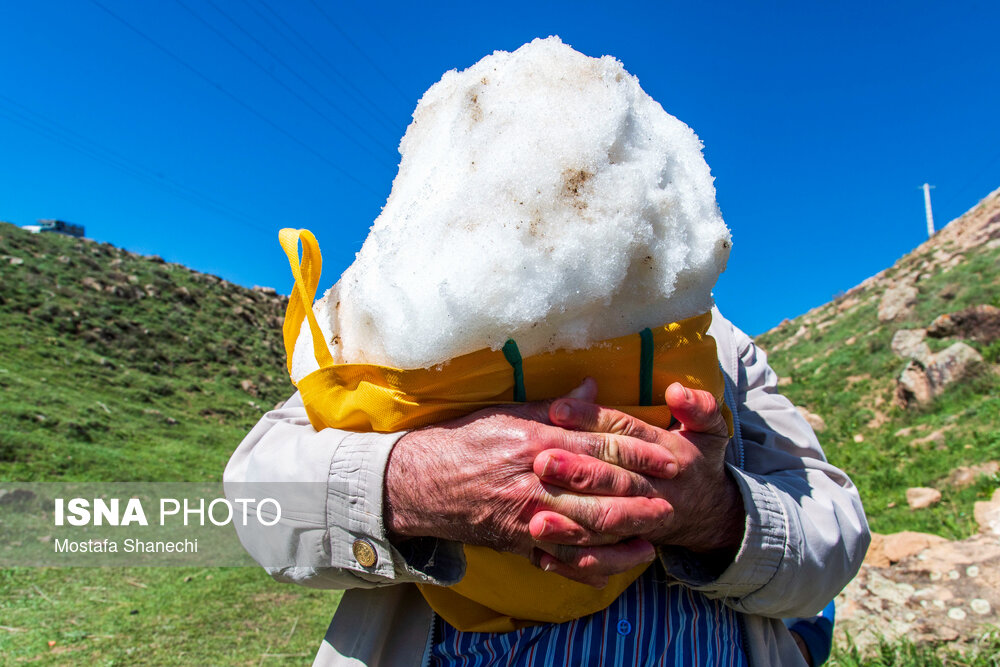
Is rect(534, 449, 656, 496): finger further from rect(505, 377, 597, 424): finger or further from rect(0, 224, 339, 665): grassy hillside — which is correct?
rect(0, 224, 339, 665): grassy hillside

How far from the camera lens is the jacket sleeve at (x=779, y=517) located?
1271mm

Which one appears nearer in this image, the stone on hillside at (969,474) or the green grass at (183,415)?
the green grass at (183,415)

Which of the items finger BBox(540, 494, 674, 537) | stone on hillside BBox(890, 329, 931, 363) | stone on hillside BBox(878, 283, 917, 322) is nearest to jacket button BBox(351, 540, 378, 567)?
finger BBox(540, 494, 674, 537)

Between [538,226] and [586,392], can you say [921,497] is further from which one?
[538,226]

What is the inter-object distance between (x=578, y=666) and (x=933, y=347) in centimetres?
1241

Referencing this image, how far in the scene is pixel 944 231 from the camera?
26016 millimetres

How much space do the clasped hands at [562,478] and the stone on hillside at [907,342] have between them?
13.4m

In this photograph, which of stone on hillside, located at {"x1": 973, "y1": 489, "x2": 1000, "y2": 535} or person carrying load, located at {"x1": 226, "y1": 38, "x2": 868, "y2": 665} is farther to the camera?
stone on hillside, located at {"x1": 973, "y1": 489, "x2": 1000, "y2": 535}

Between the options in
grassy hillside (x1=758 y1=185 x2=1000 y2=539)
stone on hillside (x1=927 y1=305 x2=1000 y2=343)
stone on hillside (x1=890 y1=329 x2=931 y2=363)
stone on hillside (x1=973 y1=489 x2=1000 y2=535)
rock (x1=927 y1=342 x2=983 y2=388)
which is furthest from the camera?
stone on hillside (x1=890 y1=329 x2=931 y2=363)

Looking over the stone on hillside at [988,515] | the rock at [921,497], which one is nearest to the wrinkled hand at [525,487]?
the stone on hillside at [988,515]

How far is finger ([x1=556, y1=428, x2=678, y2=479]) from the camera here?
1.07 m

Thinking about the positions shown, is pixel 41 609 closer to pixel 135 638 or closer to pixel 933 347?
pixel 135 638

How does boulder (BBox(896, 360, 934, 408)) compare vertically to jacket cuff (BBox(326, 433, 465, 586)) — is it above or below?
above

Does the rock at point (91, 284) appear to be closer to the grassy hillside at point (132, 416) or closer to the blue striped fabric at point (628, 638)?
the grassy hillside at point (132, 416)
